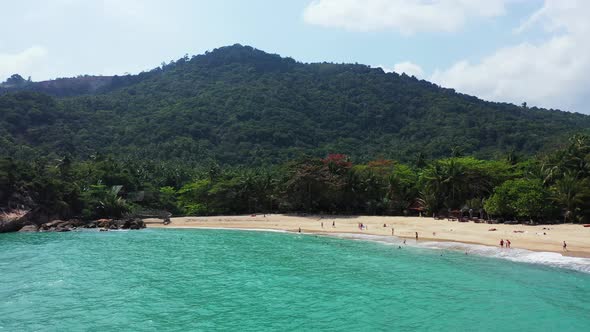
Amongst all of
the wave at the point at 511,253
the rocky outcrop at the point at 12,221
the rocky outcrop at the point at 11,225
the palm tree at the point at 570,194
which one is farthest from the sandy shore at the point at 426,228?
the rocky outcrop at the point at 11,225

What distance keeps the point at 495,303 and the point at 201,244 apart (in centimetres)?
3133

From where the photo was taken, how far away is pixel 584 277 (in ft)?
94.2

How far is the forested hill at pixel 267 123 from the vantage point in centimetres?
A: 12012

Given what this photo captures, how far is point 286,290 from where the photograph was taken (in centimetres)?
2744

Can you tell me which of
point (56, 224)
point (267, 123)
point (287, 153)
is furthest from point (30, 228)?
point (267, 123)

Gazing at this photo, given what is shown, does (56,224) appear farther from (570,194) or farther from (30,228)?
(570,194)

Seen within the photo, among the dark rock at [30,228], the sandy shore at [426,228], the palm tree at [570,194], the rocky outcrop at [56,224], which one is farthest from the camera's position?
the dark rock at [30,228]

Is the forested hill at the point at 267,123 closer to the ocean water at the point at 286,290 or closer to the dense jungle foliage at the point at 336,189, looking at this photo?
the dense jungle foliage at the point at 336,189

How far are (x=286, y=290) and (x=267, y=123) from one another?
12448 centimetres

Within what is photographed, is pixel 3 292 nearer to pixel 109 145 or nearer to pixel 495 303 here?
pixel 495 303

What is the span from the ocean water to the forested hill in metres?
71.6

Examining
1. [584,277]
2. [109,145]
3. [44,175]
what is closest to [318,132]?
[109,145]

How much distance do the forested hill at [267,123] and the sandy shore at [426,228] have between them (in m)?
52.3

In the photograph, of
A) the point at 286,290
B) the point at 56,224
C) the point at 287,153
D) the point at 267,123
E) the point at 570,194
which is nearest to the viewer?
the point at 286,290
